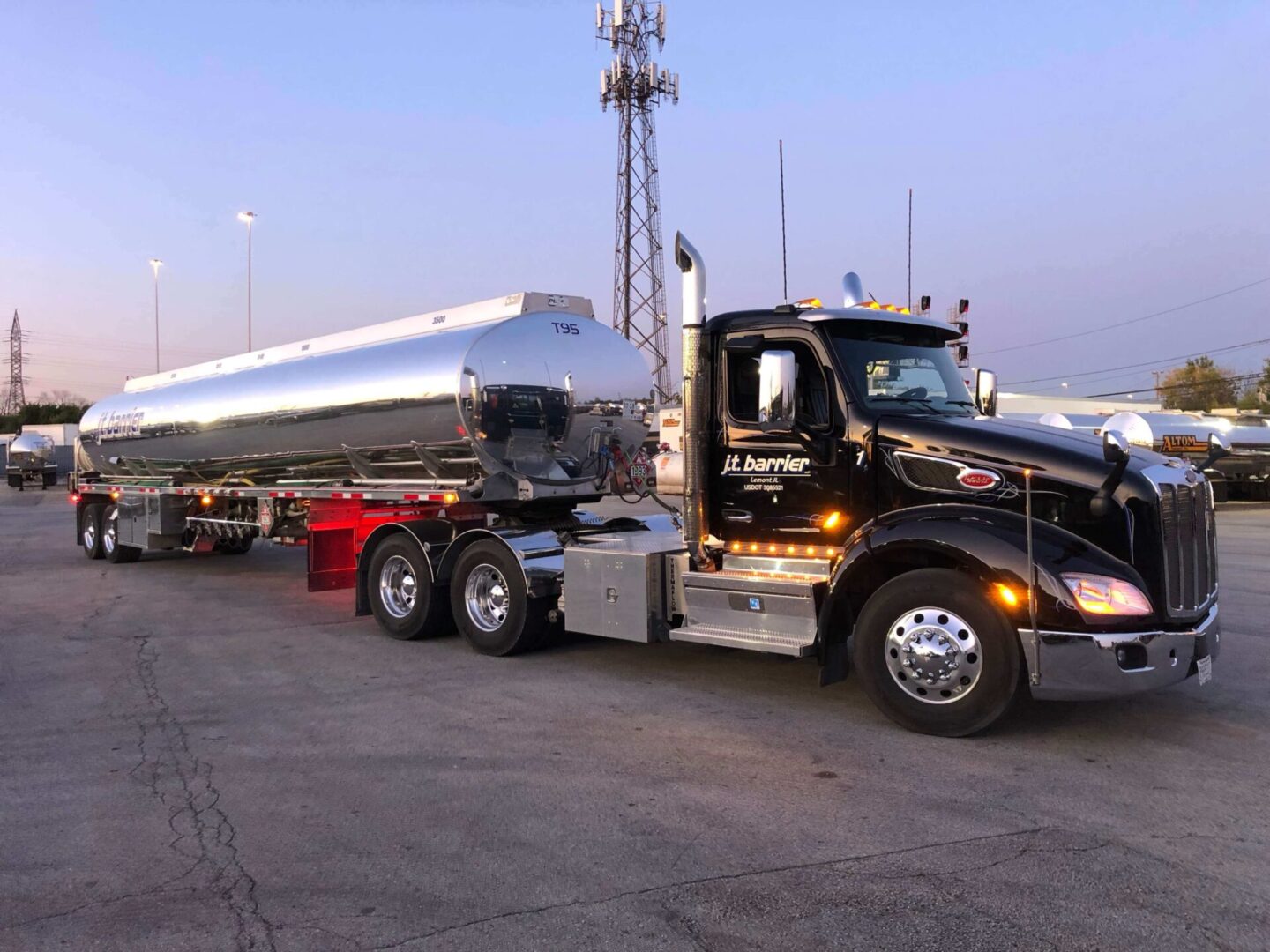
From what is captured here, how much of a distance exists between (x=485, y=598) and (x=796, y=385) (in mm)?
3719

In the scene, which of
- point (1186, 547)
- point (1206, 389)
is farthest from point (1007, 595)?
point (1206, 389)

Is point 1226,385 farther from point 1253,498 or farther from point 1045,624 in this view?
point 1045,624

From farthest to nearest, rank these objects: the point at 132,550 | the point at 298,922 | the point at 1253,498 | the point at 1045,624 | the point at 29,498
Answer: the point at 29,498
the point at 1253,498
the point at 132,550
the point at 1045,624
the point at 298,922

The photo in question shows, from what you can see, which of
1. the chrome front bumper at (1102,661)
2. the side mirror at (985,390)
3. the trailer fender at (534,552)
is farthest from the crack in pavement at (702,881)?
the trailer fender at (534,552)

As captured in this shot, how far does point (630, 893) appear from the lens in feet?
12.8

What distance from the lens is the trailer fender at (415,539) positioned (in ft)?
29.6

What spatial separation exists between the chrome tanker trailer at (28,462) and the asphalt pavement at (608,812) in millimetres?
48720

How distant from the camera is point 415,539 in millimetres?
9094

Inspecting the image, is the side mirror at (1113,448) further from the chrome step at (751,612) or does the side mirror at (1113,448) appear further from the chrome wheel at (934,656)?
the chrome step at (751,612)

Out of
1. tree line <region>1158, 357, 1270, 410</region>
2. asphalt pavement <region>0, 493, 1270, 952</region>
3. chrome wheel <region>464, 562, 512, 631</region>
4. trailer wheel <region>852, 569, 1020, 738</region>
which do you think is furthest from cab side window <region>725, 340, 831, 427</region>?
tree line <region>1158, 357, 1270, 410</region>

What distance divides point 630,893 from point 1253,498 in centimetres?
3264

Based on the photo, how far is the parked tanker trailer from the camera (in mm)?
5426

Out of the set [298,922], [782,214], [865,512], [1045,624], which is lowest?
[298,922]

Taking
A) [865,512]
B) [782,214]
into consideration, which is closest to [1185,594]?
[865,512]
